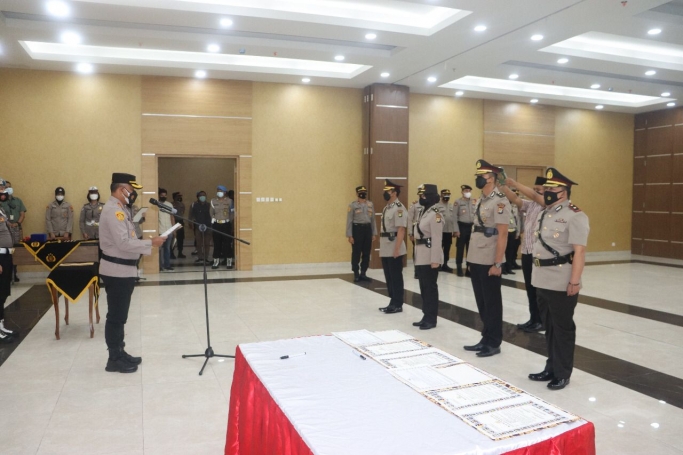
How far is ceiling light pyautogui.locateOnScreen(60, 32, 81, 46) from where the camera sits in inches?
307

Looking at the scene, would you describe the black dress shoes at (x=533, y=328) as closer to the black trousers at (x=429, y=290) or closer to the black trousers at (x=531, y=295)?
the black trousers at (x=531, y=295)

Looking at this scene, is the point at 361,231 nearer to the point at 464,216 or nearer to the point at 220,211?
the point at 464,216

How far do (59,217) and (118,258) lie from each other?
6037mm

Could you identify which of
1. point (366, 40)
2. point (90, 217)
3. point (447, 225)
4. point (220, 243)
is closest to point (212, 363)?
point (366, 40)

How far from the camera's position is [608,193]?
14.4m

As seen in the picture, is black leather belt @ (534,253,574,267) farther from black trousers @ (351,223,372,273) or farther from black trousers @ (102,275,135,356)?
black trousers @ (351,223,372,273)

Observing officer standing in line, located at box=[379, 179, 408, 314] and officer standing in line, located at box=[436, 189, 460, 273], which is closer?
officer standing in line, located at box=[379, 179, 408, 314]

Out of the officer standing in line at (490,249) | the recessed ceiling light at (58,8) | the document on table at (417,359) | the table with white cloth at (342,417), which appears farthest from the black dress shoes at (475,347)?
the recessed ceiling light at (58,8)

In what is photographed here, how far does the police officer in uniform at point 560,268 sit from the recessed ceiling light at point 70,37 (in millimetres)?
7090

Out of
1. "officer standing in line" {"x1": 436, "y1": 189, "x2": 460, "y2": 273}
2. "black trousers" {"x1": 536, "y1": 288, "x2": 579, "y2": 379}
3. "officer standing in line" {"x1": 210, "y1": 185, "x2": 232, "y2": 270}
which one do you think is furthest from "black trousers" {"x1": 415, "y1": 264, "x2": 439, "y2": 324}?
"officer standing in line" {"x1": 210, "y1": 185, "x2": 232, "y2": 270}

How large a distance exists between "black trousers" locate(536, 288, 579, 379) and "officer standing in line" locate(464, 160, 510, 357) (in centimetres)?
81

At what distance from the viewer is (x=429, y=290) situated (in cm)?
607

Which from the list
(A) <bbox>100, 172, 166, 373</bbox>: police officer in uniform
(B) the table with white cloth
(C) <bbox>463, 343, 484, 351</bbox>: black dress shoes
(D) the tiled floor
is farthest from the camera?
(C) <bbox>463, 343, 484, 351</bbox>: black dress shoes

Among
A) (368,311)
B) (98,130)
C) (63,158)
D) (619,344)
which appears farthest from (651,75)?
(63,158)
